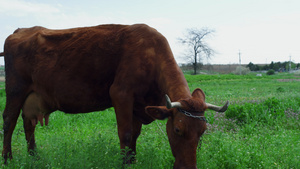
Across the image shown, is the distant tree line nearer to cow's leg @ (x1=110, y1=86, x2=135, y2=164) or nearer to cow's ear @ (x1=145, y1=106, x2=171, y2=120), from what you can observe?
cow's leg @ (x1=110, y1=86, x2=135, y2=164)

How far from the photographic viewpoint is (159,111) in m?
3.34

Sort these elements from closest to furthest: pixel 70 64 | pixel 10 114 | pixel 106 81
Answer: pixel 106 81 < pixel 70 64 < pixel 10 114

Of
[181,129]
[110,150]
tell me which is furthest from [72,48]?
[181,129]

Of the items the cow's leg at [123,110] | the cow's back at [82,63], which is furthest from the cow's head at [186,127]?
the cow's back at [82,63]

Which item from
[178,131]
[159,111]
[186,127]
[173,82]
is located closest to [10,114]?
[159,111]

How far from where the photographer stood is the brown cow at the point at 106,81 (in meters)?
3.31

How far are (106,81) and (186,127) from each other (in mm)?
1671

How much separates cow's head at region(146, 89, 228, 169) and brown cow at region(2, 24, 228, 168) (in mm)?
12

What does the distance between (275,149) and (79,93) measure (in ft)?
12.6

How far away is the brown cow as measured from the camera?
10.8 ft

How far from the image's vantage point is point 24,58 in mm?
4688

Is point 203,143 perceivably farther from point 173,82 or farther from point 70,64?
point 70,64

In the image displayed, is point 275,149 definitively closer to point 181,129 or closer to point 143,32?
point 181,129

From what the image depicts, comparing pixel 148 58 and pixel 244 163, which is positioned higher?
pixel 148 58
